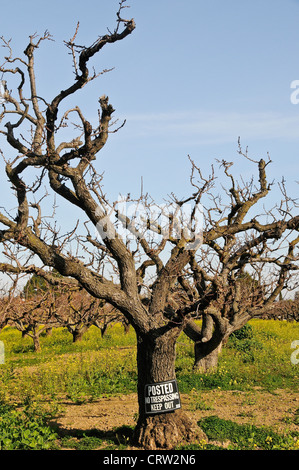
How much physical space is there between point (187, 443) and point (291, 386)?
7317 millimetres

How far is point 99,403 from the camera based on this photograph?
11836 mm

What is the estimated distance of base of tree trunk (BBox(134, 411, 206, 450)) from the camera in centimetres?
784

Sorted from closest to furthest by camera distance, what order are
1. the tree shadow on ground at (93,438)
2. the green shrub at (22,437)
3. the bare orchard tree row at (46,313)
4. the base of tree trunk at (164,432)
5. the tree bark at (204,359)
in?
1. the green shrub at (22,437)
2. the base of tree trunk at (164,432)
3. the tree shadow on ground at (93,438)
4. the bare orchard tree row at (46,313)
5. the tree bark at (204,359)

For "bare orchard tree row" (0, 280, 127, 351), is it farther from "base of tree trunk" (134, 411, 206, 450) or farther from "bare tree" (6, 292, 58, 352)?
"base of tree trunk" (134, 411, 206, 450)

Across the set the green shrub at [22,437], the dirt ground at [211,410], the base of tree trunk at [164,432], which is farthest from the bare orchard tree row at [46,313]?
the base of tree trunk at [164,432]

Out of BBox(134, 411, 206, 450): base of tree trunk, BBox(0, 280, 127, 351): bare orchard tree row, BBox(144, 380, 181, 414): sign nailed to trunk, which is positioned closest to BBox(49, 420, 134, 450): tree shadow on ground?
BBox(134, 411, 206, 450): base of tree trunk

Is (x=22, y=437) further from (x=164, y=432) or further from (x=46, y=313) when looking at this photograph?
(x=46, y=313)

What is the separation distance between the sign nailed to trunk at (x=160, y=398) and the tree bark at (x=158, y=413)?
8 centimetres

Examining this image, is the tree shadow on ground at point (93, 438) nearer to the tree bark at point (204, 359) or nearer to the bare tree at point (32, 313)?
the bare tree at point (32, 313)

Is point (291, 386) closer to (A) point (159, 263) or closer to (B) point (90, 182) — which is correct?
(A) point (159, 263)

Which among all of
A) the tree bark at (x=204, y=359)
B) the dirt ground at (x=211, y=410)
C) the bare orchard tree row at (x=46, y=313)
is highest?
the bare orchard tree row at (x=46, y=313)

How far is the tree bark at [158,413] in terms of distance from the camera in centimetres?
788

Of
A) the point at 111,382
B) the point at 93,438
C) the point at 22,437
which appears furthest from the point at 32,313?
the point at 22,437
